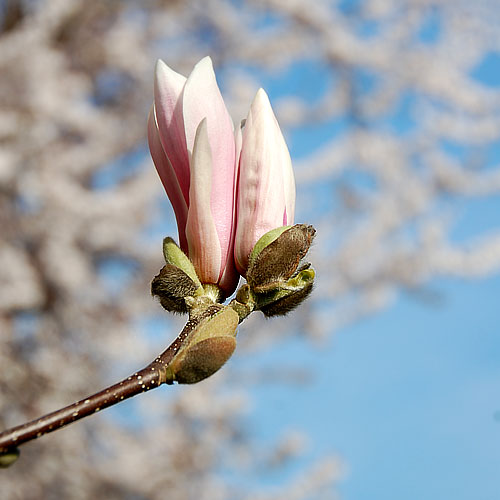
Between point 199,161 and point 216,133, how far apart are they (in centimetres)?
2

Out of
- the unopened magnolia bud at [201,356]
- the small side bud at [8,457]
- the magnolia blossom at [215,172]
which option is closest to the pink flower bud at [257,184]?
the magnolia blossom at [215,172]

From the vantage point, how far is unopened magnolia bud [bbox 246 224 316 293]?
468 millimetres

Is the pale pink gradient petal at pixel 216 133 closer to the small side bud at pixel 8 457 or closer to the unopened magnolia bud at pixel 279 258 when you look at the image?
the unopened magnolia bud at pixel 279 258

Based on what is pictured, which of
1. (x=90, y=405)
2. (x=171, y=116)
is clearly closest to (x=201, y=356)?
(x=90, y=405)

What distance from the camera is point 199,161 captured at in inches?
18.7

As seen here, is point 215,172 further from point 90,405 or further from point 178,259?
point 90,405

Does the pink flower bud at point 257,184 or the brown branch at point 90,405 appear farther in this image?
the pink flower bud at point 257,184

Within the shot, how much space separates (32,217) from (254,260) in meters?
2.43

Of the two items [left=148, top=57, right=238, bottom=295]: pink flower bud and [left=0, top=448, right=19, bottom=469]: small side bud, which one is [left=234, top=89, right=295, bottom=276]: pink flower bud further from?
[left=0, top=448, right=19, bottom=469]: small side bud

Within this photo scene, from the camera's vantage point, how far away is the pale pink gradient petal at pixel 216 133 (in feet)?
1.58

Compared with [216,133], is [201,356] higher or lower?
lower

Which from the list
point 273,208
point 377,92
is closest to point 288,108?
point 377,92

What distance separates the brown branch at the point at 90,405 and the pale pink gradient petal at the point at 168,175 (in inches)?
5.4

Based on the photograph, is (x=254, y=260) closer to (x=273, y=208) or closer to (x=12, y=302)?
(x=273, y=208)
